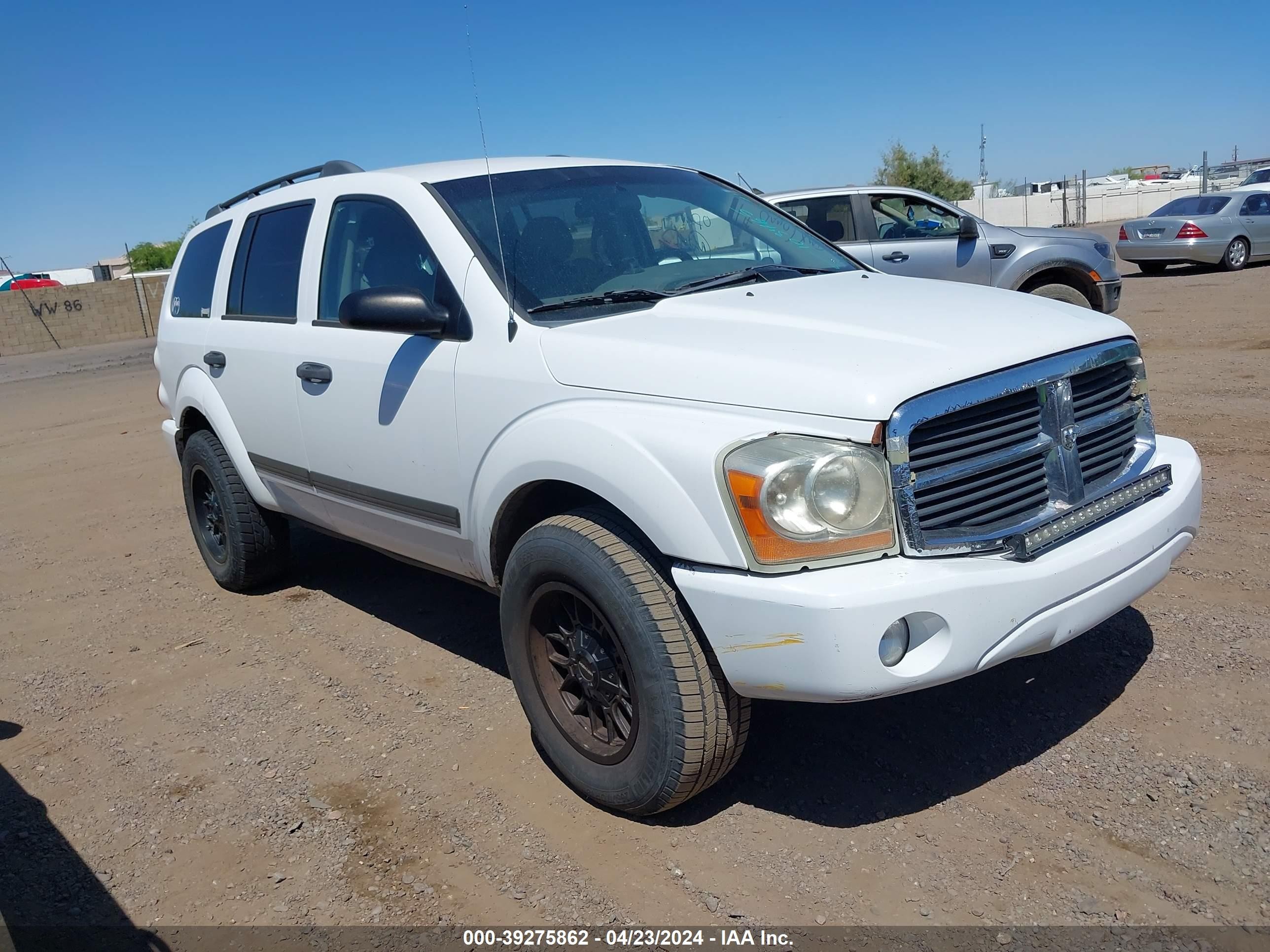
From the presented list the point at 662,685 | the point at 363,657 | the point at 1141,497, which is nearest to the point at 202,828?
the point at 363,657

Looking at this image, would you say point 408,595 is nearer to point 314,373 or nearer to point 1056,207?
point 314,373

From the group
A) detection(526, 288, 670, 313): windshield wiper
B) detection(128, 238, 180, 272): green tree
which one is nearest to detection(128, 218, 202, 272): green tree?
detection(128, 238, 180, 272): green tree

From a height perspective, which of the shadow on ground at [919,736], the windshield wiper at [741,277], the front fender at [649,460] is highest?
the windshield wiper at [741,277]

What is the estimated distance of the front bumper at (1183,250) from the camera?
17766mm

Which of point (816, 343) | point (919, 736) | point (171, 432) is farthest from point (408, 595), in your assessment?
point (816, 343)

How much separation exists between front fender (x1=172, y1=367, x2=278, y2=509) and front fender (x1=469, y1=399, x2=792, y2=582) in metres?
2.21

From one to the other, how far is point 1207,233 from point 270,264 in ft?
57.7

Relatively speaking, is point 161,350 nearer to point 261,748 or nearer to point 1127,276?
point 261,748

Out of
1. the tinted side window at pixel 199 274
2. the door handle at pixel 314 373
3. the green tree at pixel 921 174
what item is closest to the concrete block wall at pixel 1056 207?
the green tree at pixel 921 174

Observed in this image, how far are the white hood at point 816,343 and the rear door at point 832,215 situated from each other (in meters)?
6.89

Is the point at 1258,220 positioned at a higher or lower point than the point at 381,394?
lower

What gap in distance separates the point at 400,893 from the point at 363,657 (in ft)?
5.94

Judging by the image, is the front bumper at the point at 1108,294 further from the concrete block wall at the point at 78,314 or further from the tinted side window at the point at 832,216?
the concrete block wall at the point at 78,314

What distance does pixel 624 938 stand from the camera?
262 centimetres
